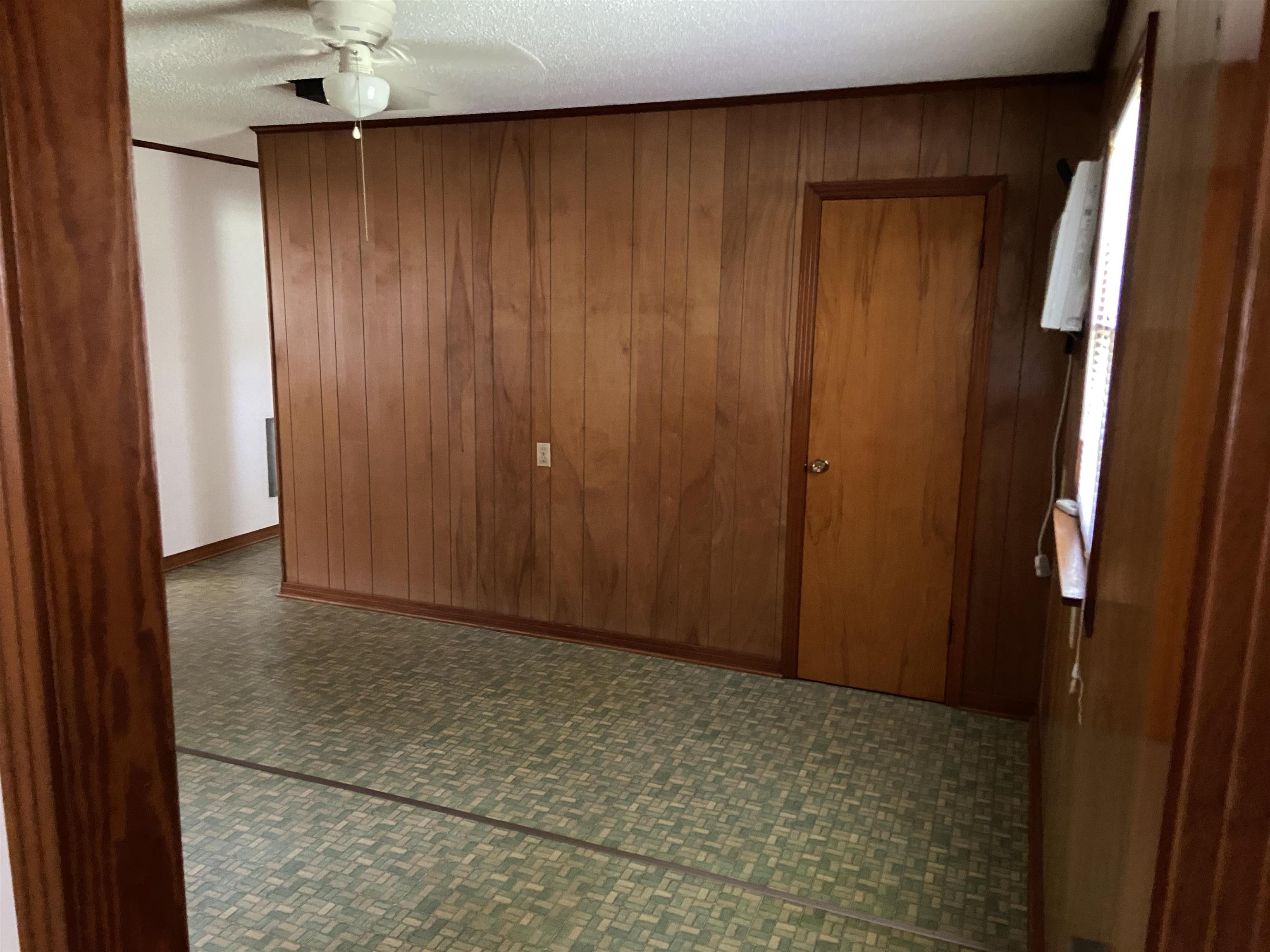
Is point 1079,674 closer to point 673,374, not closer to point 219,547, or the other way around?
point 673,374

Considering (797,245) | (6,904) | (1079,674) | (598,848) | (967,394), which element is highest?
(797,245)

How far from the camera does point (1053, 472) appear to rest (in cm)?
310

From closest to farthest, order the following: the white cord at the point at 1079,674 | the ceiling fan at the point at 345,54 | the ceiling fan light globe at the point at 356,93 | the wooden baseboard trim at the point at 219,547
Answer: the white cord at the point at 1079,674
the ceiling fan at the point at 345,54
the ceiling fan light globe at the point at 356,93
the wooden baseboard trim at the point at 219,547

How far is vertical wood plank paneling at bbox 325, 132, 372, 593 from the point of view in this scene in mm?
4227

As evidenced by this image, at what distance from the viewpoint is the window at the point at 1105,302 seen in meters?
1.71

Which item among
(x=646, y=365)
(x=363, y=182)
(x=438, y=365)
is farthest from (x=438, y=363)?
(x=646, y=365)

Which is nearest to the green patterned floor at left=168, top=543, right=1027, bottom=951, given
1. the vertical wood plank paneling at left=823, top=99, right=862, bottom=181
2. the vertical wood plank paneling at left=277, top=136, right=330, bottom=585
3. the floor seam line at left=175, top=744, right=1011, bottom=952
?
the floor seam line at left=175, top=744, right=1011, bottom=952

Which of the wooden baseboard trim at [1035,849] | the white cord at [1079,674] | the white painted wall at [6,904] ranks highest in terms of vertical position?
the white painted wall at [6,904]

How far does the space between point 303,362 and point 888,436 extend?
289cm

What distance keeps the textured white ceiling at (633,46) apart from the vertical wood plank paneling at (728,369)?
0.84 ft

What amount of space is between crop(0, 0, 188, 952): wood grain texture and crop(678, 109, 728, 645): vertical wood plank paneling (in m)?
3.04

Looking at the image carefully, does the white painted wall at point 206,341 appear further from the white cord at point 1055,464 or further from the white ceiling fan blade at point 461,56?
the white cord at point 1055,464

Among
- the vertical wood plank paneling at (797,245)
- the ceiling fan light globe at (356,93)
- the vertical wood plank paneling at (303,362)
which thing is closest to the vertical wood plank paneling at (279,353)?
the vertical wood plank paneling at (303,362)

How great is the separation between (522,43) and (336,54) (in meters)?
0.67
